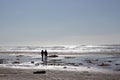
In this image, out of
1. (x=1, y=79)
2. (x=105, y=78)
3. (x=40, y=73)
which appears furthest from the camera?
(x=40, y=73)

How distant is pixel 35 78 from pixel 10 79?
7.64ft

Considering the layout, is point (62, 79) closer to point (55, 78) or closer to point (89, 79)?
point (55, 78)

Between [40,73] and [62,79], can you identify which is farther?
[40,73]

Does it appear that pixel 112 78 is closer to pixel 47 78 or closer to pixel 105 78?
pixel 105 78

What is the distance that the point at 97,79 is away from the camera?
65.9 ft

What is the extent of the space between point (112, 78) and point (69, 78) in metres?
4.11

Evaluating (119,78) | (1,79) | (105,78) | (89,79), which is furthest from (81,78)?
(1,79)

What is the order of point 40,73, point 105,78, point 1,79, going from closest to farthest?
1. point 1,79
2. point 105,78
3. point 40,73

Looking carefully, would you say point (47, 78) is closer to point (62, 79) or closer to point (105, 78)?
point (62, 79)

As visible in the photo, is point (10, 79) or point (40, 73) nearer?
point (10, 79)


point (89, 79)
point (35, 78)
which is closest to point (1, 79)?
point (35, 78)

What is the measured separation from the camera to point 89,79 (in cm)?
1994

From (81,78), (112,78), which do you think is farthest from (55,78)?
(112,78)

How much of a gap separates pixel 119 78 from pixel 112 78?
2.15 feet
